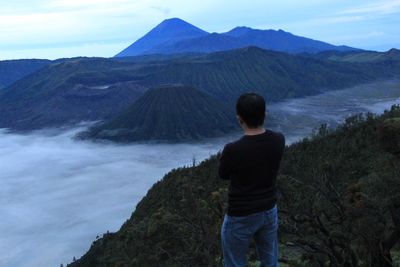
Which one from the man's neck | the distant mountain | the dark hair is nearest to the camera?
the dark hair

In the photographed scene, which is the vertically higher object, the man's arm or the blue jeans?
the man's arm

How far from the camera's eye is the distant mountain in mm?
185875

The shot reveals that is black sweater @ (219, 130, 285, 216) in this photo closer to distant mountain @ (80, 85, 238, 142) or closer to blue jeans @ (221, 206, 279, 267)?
blue jeans @ (221, 206, 279, 267)

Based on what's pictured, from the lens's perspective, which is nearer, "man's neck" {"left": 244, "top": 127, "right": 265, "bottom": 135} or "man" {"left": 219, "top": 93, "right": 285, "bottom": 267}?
"man" {"left": 219, "top": 93, "right": 285, "bottom": 267}

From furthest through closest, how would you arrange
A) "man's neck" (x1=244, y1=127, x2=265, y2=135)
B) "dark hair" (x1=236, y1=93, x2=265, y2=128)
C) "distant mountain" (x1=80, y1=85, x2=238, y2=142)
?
1. "distant mountain" (x1=80, y1=85, x2=238, y2=142)
2. "man's neck" (x1=244, y1=127, x2=265, y2=135)
3. "dark hair" (x1=236, y1=93, x2=265, y2=128)

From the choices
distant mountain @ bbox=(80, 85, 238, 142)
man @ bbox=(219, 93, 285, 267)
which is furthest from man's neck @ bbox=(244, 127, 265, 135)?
distant mountain @ bbox=(80, 85, 238, 142)

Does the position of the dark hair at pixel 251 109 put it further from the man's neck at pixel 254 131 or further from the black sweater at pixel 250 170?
the black sweater at pixel 250 170

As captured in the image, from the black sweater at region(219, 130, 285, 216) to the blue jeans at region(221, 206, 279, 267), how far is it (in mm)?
102

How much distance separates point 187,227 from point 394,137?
6.20m

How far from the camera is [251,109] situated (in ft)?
18.1

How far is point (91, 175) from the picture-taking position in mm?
149875

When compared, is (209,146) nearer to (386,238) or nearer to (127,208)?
(127,208)

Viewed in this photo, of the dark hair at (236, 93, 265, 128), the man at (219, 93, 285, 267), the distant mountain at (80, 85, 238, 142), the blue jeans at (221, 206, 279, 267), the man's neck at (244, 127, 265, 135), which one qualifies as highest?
the dark hair at (236, 93, 265, 128)

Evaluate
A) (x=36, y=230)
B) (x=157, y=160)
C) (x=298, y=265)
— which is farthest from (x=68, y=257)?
(x=157, y=160)
